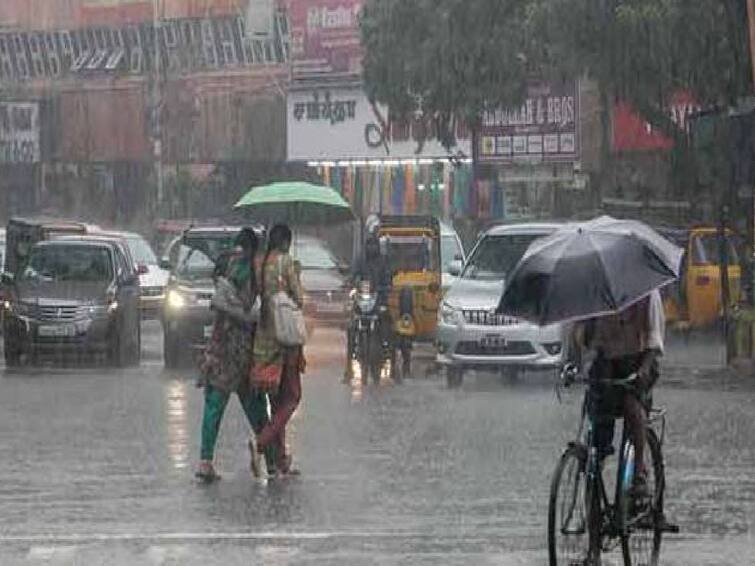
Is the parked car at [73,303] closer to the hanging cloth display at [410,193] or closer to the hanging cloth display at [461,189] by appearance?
the hanging cloth display at [461,189]

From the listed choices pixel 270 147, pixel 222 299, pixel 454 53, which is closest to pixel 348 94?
pixel 270 147

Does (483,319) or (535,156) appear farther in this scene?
(535,156)

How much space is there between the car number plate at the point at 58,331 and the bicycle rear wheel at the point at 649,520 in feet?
60.5

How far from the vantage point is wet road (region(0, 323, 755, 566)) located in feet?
40.0

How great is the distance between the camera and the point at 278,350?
597 inches

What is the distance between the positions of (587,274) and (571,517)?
122 cm

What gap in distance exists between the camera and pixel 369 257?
25547 millimetres

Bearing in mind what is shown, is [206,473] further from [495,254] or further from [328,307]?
[328,307]

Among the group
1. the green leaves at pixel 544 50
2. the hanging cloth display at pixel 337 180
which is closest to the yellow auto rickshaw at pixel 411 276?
the green leaves at pixel 544 50

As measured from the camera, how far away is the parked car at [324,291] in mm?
33781

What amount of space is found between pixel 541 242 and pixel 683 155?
27.9 m

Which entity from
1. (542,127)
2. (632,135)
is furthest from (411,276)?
(542,127)

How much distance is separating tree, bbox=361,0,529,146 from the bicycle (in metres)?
26.2

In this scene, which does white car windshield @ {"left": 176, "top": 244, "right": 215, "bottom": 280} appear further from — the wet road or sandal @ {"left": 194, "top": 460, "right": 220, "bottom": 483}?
sandal @ {"left": 194, "top": 460, "right": 220, "bottom": 483}
